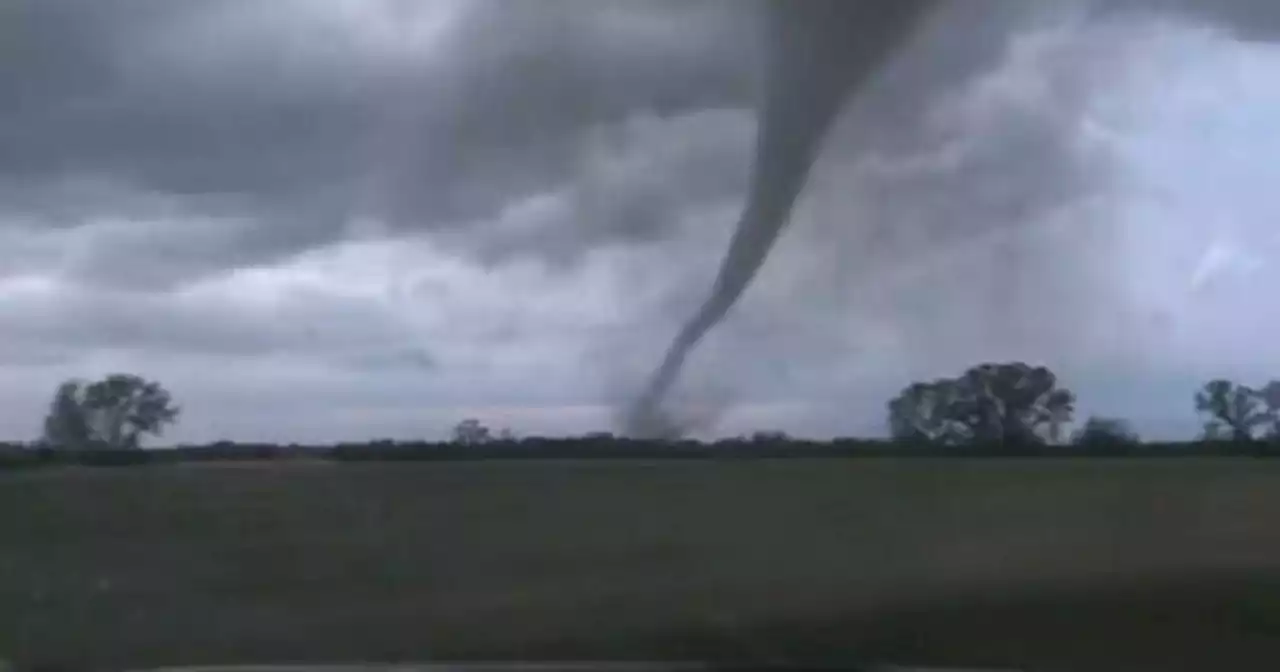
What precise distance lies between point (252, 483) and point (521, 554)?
7.46ft

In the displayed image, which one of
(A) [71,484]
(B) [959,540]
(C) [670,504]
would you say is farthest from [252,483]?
(B) [959,540]

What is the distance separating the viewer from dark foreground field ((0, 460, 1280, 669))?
12.2 metres

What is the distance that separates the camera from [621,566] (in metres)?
13.5

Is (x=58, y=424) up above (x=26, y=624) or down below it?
above

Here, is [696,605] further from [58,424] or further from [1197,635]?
[58,424]

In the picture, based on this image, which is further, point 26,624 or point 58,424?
point 58,424

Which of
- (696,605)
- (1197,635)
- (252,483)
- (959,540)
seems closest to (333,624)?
(252,483)

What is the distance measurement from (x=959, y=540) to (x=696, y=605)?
2954 mm

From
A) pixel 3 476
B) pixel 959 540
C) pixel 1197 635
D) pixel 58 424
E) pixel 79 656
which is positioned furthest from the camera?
pixel 58 424

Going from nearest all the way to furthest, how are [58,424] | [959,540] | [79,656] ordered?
[79,656]
[959,540]
[58,424]

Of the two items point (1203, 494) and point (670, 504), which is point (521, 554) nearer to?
point (670, 504)

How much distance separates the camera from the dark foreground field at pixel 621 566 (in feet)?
40.0

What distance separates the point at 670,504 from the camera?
14.4 m

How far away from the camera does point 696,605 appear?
43.4 ft
